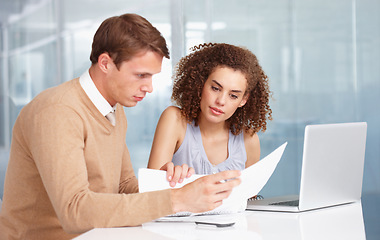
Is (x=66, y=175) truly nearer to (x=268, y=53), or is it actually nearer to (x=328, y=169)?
(x=328, y=169)

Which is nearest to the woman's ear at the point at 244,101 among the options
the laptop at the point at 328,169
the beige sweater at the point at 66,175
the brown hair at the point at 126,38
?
the laptop at the point at 328,169

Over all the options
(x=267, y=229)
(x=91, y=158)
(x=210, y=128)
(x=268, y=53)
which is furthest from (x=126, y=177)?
(x=268, y=53)

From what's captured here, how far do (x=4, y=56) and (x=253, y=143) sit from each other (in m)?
2.76

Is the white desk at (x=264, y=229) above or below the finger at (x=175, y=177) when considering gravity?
below

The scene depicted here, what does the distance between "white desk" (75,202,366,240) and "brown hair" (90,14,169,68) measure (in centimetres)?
55

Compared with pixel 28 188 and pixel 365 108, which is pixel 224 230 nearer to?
pixel 28 188

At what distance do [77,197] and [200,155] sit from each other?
1.12 m

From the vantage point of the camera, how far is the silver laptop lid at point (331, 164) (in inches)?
69.2

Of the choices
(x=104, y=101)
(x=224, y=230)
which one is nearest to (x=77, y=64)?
(x=104, y=101)

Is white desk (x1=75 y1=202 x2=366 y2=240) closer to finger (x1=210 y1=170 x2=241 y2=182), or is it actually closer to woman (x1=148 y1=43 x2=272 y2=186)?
finger (x1=210 y1=170 x2=241 y2=182)

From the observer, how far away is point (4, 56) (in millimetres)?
4449

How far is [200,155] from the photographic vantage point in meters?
2.47

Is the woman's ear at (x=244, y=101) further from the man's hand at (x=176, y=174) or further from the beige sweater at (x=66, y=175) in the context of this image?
the man's hand at (x=176, y=174)

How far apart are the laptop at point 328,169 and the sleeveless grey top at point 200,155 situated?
1.65ft
